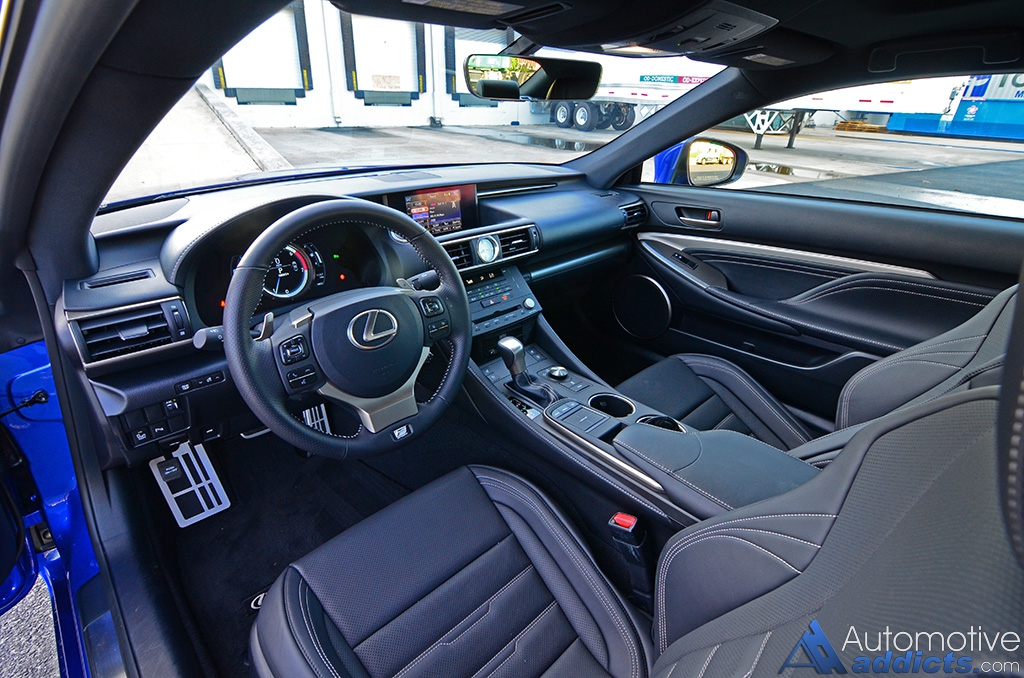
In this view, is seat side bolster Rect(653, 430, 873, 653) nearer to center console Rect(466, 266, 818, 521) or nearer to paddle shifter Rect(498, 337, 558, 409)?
center console Rect(466, 266, 818, 521)

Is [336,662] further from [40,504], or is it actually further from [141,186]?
[141,186]

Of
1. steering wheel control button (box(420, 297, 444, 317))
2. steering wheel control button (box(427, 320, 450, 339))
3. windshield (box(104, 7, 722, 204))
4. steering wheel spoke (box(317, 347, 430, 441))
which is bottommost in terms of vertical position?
steering wheel spoke (box(317, 347, 430, 441))

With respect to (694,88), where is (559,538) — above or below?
below

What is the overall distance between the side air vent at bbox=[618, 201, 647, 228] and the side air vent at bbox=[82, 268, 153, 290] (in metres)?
2.03

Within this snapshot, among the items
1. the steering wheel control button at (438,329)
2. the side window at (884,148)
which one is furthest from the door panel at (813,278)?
the steering wheel control button at (438,329)

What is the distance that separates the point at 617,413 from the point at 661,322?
998 millimetres

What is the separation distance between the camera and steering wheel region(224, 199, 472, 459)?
1.20 m

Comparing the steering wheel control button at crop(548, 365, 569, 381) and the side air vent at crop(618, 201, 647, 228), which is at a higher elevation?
the side air vent at crop(618, 201, 647, 228)

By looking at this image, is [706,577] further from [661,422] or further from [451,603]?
[661,422]


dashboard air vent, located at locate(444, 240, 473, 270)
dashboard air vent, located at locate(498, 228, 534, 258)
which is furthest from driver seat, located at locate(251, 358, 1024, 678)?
dashboard air vent, located at locate(498, 228, 534, 258)

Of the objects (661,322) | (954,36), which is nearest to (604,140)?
(661,322)

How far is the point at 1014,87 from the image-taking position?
6.50 feet

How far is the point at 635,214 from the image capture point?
110 inches

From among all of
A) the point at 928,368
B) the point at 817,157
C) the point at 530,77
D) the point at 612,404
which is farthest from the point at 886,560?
the point at 817,157
